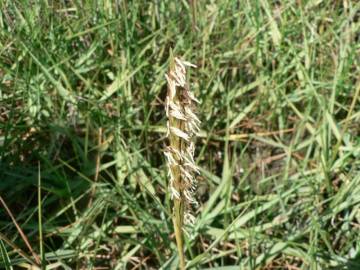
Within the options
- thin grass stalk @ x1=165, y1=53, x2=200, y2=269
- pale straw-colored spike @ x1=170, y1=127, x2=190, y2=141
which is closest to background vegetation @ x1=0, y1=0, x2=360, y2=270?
thin grass stalk @ x1=165, y1=53, x2=200, y2=269

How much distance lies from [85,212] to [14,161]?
0.30 metres

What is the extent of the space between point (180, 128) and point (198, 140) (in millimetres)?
1187

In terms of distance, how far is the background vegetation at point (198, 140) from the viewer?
1745mm

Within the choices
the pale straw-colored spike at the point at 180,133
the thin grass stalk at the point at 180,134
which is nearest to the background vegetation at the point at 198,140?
the thin grass stalk at the point at 180,134

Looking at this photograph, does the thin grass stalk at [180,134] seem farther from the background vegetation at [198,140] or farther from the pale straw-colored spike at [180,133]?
the background vegetation at [198,140]

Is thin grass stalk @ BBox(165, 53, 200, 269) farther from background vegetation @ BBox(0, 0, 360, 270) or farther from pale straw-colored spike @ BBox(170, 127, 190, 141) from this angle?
background vegetation @ BBox(0, 0, 360, 270)

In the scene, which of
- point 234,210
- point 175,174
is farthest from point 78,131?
point 175,174

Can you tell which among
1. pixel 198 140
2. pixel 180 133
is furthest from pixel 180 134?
pixel 198 140

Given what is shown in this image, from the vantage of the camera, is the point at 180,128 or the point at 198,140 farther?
the point at 198,140

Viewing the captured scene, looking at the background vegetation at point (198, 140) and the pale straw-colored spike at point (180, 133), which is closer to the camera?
the pale straw-colored spike at point (180, 133)

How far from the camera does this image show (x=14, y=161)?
1876 millimetres

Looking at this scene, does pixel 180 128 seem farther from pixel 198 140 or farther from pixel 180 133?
pixel 198 140

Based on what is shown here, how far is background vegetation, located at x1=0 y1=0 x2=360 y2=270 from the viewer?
5.73 ft

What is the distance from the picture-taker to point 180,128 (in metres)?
0.84
